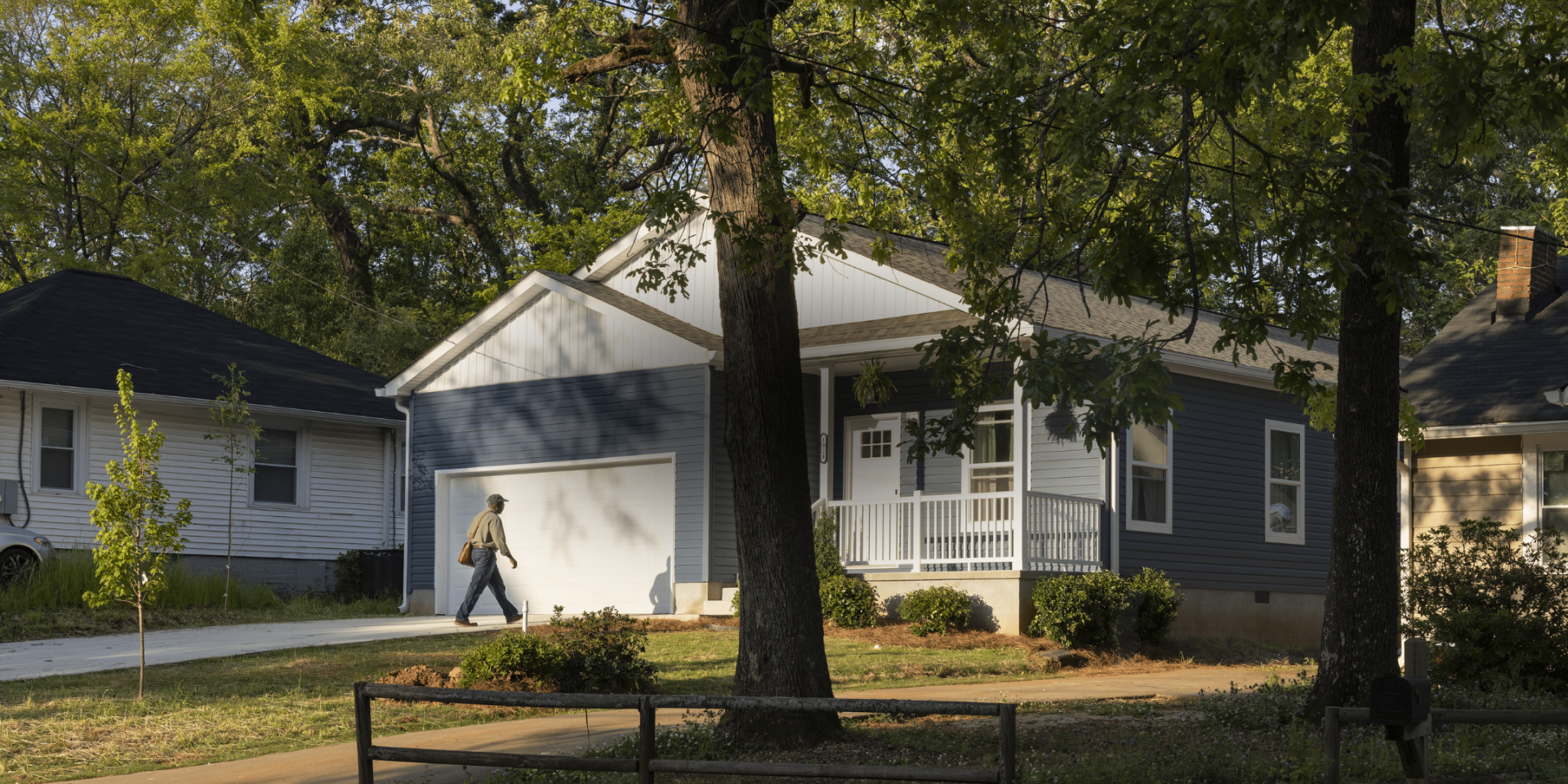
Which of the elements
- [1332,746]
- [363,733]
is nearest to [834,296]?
[363,733]

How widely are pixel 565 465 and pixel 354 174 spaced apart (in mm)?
21619

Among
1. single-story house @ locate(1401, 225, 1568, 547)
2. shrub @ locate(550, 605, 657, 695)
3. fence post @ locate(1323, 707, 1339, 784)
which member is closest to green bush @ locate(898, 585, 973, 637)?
shrub @ locate(550, 605, 657, 695)

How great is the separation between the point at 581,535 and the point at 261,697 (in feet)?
30.4

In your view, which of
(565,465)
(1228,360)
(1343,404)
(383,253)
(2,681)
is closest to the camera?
(1343,404)

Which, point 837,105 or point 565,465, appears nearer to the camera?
point 837,105

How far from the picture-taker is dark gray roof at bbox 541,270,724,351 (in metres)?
19.6

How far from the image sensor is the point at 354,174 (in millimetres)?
39219

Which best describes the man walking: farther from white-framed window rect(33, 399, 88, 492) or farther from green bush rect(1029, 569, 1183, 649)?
white-framed window rect(33, 399, 88, 492)

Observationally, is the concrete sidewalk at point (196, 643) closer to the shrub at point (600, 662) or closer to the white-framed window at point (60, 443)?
the shrub at point (600, 662)

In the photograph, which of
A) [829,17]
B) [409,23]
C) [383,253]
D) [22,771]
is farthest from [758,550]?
[383,253]

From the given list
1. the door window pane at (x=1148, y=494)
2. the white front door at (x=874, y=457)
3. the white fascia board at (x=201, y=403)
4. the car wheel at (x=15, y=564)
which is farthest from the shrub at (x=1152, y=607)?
the car wheel at (x=15, y=564)

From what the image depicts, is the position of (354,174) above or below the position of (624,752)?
above

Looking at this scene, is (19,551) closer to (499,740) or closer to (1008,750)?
(499,740)

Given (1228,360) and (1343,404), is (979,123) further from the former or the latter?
(1228,360)
